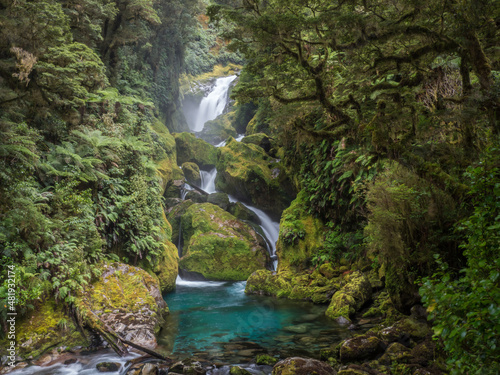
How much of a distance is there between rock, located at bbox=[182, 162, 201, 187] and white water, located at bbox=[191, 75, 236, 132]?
1161 cm

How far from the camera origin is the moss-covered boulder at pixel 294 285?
10.5 metres

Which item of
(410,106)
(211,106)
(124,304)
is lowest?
(124,304)

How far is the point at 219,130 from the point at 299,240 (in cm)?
1978

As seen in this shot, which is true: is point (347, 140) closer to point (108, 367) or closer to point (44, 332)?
point (108, 367)

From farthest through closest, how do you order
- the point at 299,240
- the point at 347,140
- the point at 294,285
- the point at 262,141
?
1. the point at 262,141
2. the point at 299,240
3. the point at 347,140
4. the point at 294,285

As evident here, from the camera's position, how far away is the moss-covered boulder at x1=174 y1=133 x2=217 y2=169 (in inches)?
967

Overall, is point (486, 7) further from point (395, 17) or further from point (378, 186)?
point (378, 186)

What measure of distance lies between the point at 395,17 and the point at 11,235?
828 centimetres

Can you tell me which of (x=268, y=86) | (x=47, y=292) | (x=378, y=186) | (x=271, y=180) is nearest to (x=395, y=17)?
(x=268, y=86)

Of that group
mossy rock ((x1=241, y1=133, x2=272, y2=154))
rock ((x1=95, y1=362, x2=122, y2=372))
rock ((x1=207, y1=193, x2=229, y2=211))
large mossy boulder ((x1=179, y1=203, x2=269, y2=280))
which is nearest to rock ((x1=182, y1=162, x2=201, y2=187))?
rock ((x1=207, y1=193, x2=229, y2=211))

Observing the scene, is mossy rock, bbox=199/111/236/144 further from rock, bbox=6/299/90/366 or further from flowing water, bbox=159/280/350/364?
rock, bbox=6/299/90/366

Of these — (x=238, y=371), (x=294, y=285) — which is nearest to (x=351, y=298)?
(x=294, y=285)

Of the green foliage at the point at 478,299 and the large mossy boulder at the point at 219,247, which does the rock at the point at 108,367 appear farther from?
the large mossy boulder at the point at 219,247

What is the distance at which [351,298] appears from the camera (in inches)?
340
